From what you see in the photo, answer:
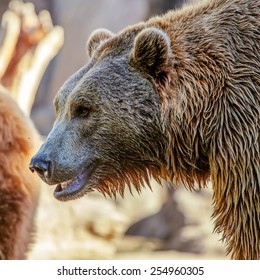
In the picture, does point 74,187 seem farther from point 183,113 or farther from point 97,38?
point 97,38

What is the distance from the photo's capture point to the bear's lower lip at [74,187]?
297 cm

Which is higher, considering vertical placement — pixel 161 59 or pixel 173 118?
pixel 161 59

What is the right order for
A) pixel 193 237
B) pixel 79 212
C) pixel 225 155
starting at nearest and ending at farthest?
pixel 225 155, pixel 79 212, pixel 193 237

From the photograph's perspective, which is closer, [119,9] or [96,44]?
[96,44]

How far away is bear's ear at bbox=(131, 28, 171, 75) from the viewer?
2840 mm

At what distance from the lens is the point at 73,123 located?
2.94 m

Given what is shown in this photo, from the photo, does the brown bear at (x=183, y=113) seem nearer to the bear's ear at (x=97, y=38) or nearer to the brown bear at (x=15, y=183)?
the bear's ear at (x=97, y=38)

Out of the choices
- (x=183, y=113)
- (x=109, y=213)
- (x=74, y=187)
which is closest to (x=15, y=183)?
(x=74, y=187)

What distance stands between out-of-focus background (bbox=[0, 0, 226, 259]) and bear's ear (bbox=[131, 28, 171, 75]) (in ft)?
5.02

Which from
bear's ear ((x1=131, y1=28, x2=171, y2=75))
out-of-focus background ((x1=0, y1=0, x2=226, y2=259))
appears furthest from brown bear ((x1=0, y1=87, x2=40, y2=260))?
bear's ear ((x1=131, y1=28, x2=171, y2=75))

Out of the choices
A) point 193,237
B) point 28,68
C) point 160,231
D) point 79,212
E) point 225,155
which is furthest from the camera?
point 160,231
